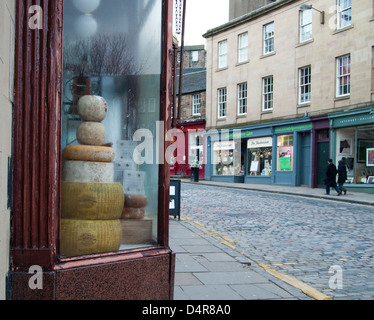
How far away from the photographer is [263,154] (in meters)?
24.3

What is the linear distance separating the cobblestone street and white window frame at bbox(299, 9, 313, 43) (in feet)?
37.3

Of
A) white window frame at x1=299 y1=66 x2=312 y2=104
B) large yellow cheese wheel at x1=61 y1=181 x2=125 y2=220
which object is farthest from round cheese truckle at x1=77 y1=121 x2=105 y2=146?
white window frame at x1=299 y1=66 x2=312 y2=104

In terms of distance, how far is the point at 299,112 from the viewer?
21656 mm

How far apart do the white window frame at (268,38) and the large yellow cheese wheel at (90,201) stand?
2186 cm

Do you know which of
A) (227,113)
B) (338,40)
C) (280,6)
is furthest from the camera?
(227,113)

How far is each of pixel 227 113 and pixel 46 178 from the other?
24.3 meters

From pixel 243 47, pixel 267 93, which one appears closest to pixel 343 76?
pixel 267 93

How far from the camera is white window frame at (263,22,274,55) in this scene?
23752mm

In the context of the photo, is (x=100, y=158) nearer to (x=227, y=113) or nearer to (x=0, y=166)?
(x=0, y=166)

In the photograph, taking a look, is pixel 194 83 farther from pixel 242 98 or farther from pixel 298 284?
pixel 298 284

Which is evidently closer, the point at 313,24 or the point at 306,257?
the point at 306,257

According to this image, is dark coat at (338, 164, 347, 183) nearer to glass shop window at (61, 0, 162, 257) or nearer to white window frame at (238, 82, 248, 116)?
white window frame at (238, 82, 248, 116)

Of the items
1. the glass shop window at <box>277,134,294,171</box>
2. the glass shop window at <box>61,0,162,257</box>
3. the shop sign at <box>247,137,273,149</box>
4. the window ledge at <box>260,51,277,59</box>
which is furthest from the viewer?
the shop sign at <box>247,137,273,149</box>
